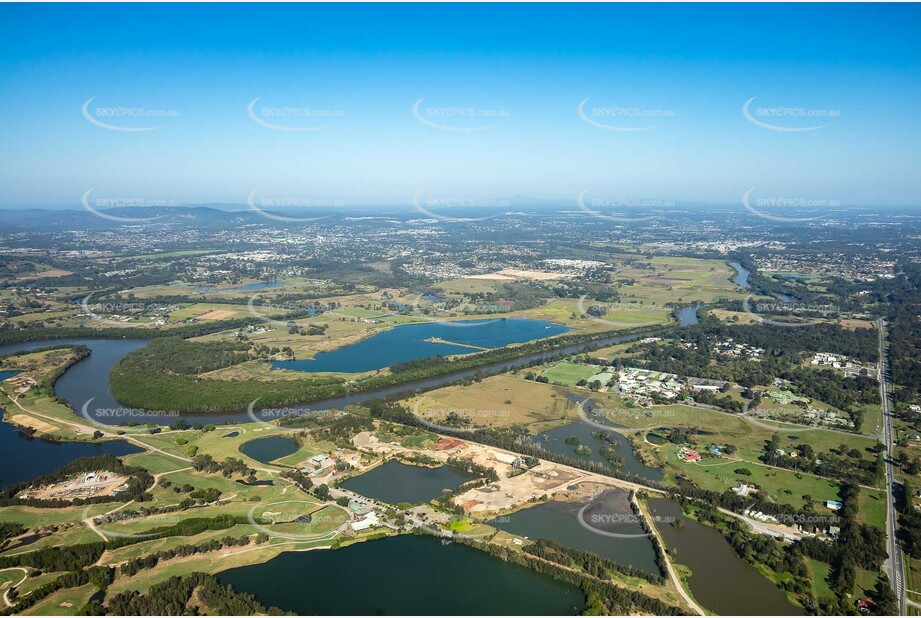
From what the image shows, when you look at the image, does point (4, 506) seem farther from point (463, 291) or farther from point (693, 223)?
point (693, 223)

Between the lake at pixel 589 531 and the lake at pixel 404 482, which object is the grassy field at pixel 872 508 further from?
the lake at pixel 404 482

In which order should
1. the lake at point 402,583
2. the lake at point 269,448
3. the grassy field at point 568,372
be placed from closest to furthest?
the lake at point 402,583 → the lake at point 269,448 → the grassy field at point 568,372

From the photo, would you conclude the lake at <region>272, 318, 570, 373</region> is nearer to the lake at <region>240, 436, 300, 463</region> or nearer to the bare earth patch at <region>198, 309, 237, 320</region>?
the lake at <region>240, 436, 300, 463</region>

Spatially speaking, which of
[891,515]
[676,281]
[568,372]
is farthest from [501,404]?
[676,281]

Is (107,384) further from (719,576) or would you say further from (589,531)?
(719,576)

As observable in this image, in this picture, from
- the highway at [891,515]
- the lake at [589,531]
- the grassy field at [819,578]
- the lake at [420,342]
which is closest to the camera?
the grassy field at [819,578]

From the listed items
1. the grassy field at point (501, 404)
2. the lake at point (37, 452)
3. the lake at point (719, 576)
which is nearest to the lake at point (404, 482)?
the grassy field at point (501, 404)

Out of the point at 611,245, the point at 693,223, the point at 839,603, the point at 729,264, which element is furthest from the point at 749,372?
the point at 693,223
